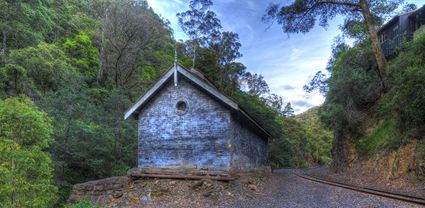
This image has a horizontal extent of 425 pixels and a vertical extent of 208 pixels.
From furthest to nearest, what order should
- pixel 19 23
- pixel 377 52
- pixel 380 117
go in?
pixel 19 23 → pixel 377 52 → pixel 380 117

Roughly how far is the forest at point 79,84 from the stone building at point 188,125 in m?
3.67

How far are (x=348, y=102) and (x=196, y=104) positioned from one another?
1109 centimetres

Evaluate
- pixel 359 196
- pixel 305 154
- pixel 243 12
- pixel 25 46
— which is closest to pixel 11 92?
pixel 25 46

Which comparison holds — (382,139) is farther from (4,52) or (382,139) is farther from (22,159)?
(4,52)

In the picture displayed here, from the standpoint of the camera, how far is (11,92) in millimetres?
17078

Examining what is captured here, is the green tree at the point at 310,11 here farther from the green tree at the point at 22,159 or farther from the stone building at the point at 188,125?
the green tree at the point at 22,159

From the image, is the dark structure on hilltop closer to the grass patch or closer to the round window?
the grass patch

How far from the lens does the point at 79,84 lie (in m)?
20.7

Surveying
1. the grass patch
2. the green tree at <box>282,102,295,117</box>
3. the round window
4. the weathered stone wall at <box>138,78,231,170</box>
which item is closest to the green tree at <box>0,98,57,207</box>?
the weathered stone wall at <box>138,78,231,170</box>

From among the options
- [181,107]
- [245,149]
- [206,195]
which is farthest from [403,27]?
[206,195]

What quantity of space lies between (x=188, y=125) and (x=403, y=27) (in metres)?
23.5

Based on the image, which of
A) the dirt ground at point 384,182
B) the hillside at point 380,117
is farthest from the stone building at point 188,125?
the hillside at point 380,117

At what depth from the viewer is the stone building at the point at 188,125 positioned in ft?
43.9

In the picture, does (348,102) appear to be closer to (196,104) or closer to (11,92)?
(196,104)
